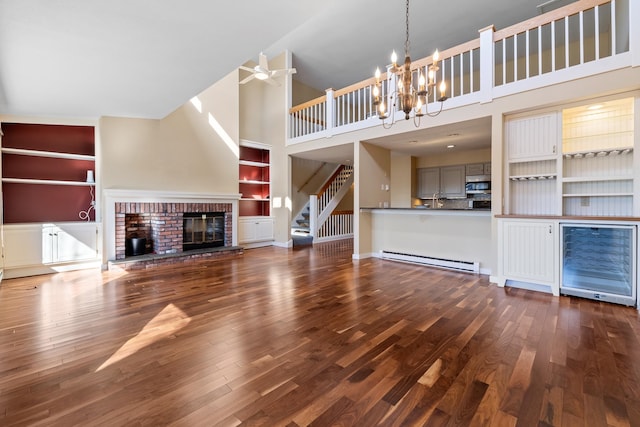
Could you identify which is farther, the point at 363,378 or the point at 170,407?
the point at 363,378

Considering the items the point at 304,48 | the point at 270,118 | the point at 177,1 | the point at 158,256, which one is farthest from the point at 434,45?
the point at 158,256

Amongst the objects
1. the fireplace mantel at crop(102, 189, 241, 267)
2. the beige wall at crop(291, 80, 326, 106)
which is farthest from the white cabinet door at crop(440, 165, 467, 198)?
the fireplace mantel at crop(102, 189, 241, 267)

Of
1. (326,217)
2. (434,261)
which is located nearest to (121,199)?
(326,217)

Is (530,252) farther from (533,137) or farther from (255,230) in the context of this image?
(255,230)

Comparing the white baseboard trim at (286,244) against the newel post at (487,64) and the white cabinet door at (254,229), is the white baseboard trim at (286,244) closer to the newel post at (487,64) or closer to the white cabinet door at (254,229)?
the white cabinet door at (254,229)

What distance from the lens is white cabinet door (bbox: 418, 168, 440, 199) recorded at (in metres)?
7.98

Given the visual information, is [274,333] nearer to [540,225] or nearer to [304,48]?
[540,225]

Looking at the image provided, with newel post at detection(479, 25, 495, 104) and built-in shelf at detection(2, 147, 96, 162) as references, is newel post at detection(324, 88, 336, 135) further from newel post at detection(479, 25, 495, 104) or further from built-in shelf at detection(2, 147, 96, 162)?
built-in shelf at detection(2, 147, 96, 162)

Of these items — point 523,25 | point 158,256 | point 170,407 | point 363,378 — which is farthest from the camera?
point 158,256

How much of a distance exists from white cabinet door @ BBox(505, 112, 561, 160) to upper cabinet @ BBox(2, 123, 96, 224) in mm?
6734

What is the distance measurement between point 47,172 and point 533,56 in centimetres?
1000

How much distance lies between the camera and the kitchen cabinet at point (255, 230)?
22.5 feet

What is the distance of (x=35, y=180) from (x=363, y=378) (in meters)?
5.73

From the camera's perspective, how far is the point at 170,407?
151 centimetres
